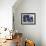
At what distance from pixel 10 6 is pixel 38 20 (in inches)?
75.3

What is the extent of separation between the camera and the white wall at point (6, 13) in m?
4.44

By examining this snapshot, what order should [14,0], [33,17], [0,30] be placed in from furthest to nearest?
[33,17], [14,0], [0,30]

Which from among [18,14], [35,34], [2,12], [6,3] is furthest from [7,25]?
[35,34]

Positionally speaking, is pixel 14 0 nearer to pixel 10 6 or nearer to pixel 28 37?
pixel 10 6

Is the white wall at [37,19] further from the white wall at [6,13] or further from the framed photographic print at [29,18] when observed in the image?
the white wall at [6,13]

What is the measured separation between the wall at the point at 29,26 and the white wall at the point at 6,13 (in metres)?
1.30

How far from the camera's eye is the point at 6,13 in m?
4.49

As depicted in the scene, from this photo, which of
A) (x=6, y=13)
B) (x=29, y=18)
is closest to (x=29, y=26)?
(x=29, y=18)

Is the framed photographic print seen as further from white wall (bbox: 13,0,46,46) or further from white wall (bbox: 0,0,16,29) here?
white wall (bbox: 0,0,16,29)

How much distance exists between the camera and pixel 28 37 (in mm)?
5879

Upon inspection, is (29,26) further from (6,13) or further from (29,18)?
(6,13)

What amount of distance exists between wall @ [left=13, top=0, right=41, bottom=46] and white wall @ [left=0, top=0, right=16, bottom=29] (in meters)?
1.30

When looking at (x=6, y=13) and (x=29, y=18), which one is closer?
(x=6, y=13)

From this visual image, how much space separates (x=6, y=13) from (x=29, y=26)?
171 cm
